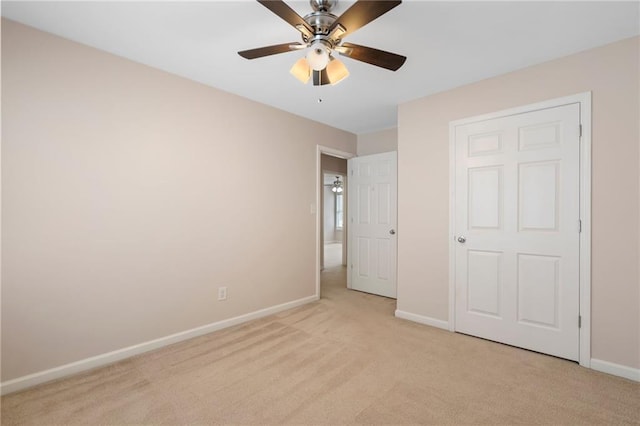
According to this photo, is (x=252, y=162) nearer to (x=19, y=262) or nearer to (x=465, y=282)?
(x=19, y=262)

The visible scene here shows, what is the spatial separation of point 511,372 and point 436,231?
1369 mm

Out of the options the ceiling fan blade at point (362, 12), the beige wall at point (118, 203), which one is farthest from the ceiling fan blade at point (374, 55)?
the beige wall at point (118, 203)

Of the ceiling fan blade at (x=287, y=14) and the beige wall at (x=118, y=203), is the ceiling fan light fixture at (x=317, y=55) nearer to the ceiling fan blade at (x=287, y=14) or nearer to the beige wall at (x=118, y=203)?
the ceiling fan blade at (x=287, y=14)

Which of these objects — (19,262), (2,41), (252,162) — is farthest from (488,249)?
(2,41)

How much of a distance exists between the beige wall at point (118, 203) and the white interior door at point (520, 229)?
212 centimetres

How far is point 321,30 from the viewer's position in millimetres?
1768

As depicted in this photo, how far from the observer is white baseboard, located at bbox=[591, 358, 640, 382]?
6.95 ft

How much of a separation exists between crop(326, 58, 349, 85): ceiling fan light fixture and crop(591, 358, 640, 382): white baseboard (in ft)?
9.30

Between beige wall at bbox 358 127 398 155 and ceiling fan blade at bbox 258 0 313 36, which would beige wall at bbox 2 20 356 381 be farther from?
beige wall at bbox 358 127 398 155

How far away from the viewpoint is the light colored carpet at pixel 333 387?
1742 millimetres

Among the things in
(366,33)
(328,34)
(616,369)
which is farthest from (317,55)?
(616,369)

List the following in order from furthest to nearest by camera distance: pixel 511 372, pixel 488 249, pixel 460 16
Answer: pixel 488 249 → pixel 511 372 → pixel 460 16

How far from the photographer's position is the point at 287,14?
1563 mm

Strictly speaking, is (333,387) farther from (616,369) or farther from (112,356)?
Answer: (616,369)
